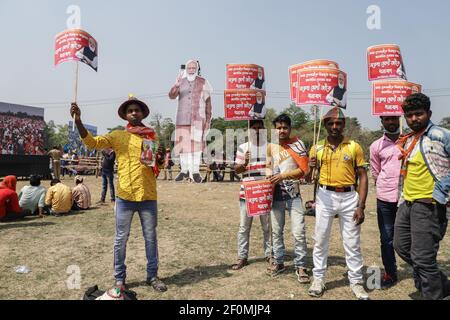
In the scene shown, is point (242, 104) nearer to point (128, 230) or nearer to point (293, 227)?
point (293, 227)

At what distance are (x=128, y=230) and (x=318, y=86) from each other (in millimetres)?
2963

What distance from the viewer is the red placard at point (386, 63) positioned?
6.35m

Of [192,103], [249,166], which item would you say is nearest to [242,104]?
[249,166]

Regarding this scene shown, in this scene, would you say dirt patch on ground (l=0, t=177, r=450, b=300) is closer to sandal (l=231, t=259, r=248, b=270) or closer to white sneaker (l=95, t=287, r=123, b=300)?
sandal (l=231, t=259, r=248, b=270)

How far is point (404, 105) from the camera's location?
3.43m

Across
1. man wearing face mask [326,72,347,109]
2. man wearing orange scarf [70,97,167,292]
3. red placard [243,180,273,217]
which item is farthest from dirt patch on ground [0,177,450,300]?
man wearing face mask [326,72,347,109]

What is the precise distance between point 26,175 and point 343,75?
18381 millimetres

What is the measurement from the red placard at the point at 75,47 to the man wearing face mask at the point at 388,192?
158 inches

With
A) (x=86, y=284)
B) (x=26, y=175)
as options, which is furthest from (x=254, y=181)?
(x=26, y=175)

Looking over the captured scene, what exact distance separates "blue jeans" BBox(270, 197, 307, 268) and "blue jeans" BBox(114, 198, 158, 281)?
1511 mm

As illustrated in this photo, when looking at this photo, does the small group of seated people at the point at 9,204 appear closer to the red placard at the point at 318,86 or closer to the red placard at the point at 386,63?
the red placard at the point at 318,86

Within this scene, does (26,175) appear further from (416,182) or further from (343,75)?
(416,182)

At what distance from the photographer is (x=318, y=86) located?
14.9ft
